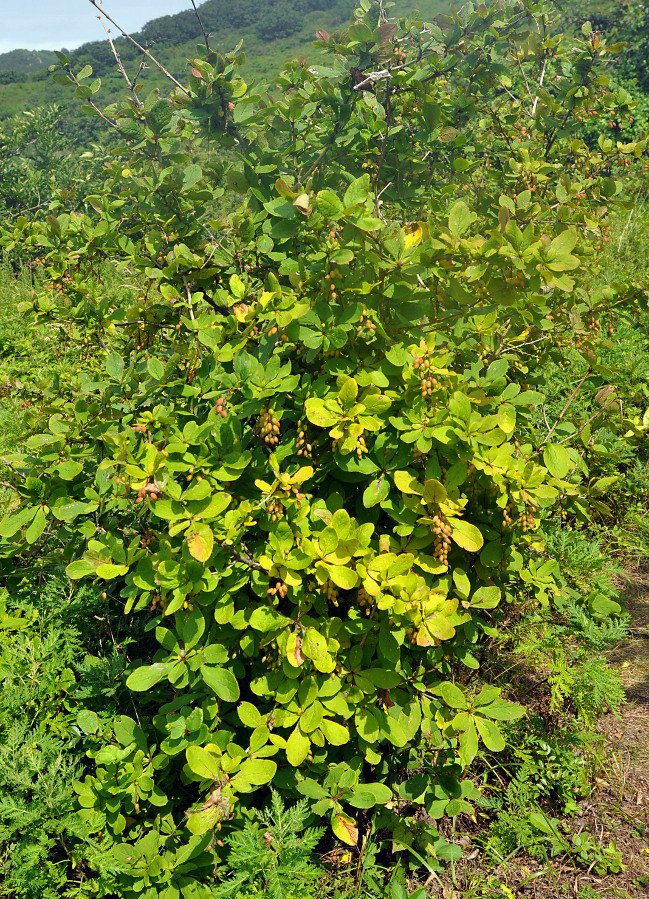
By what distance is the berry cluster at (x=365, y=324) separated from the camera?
1.58 metres

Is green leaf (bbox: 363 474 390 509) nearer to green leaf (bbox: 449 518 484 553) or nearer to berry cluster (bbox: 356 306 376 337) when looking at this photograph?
green leaf (bbox: 449 518 484 553)

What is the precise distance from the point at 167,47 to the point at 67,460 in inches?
1423

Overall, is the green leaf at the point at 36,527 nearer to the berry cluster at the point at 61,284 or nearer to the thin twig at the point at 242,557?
the thin twig at the point at 242,557

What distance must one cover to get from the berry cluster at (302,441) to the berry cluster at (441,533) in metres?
0.38

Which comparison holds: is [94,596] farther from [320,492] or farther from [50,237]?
[50,237]

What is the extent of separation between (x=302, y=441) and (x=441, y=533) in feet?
1.44

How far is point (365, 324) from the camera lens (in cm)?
158

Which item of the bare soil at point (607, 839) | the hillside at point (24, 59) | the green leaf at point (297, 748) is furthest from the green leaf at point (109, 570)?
the hillside at point (24, 59)

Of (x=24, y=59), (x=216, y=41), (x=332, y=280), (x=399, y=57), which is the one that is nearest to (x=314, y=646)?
(x=332, y=280)

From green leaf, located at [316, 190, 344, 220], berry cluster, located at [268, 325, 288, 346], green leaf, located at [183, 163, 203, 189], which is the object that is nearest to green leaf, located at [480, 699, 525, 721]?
berry cluster, located at [268, 325, 288, 346]

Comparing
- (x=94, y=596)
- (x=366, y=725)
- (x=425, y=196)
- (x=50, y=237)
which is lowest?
(x=366, y=725)

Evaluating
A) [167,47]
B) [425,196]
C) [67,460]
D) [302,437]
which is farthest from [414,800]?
[167,47]

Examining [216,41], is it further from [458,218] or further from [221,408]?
[221,408]

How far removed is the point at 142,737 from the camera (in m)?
1.76
